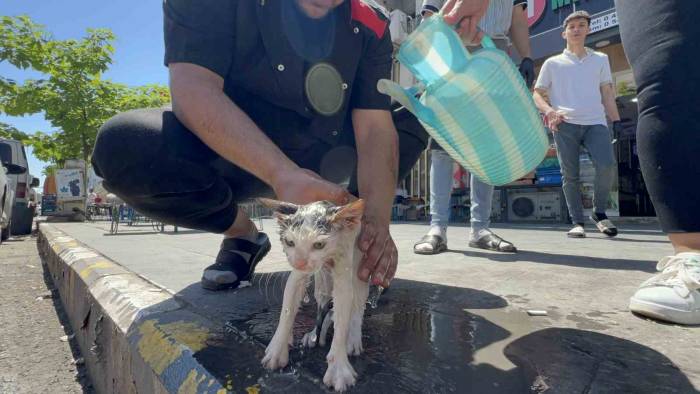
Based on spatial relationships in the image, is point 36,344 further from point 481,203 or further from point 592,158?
point 592,158

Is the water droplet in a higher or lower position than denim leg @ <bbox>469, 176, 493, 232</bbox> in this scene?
lower

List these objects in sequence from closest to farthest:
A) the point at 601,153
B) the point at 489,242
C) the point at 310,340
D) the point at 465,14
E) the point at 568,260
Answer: the point at 310,340, the point at 465,14, the point at 568,260, the point at 489,242, the point at 601,153

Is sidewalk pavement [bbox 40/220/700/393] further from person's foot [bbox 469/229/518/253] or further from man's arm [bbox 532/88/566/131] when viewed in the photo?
man's arm [bbox 532/88/566/131]

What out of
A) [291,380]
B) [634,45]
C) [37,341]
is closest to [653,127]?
[634,45]

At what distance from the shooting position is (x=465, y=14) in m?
1.88

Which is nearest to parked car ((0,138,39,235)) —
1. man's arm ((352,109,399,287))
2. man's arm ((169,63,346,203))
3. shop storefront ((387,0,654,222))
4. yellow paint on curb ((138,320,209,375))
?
man's arm ((169,63,346,203))

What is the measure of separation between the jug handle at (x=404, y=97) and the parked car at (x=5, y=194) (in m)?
6.26

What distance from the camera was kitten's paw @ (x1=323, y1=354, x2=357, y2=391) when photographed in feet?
2.84

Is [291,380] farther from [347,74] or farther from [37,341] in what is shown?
[37,341]

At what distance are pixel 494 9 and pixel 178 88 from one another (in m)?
2.30

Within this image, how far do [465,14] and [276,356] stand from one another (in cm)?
170

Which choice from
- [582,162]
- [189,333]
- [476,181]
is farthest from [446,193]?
[582,162]

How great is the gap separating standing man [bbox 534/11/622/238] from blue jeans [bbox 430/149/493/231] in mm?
1318

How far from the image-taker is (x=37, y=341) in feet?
7.50
